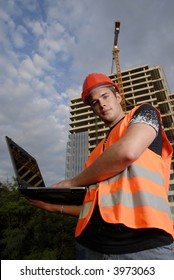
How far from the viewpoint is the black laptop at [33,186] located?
1.82 m

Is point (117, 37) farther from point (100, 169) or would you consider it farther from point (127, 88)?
point (100, 169)

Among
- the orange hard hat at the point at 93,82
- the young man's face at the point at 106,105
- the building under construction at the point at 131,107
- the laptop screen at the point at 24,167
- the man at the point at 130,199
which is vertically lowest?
the man at the point at 130,199

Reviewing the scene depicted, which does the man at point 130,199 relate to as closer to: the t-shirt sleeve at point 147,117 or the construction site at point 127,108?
the t-shirt sleeve at point 147,117

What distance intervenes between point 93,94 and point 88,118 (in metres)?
88.5

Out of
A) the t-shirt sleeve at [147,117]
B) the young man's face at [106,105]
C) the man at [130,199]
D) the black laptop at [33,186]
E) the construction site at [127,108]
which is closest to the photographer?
the man at [130,199]

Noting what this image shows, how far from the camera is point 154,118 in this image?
5.57 ft

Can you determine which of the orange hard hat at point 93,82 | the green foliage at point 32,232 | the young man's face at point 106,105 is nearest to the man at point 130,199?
the young man's face at point 106,105

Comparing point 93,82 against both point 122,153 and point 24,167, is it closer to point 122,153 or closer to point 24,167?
point 122,153

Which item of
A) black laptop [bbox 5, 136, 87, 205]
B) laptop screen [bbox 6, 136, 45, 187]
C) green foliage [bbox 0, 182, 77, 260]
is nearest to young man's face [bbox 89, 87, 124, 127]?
black laptop [bbox 5, 136, 87, 205]

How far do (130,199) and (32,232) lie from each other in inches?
1273

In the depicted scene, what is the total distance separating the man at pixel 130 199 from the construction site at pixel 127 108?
76555 mm

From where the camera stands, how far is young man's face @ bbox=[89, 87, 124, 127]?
2139mm

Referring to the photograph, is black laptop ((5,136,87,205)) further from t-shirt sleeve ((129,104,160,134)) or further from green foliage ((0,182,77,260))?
green foliage ((0,182,77,260))
